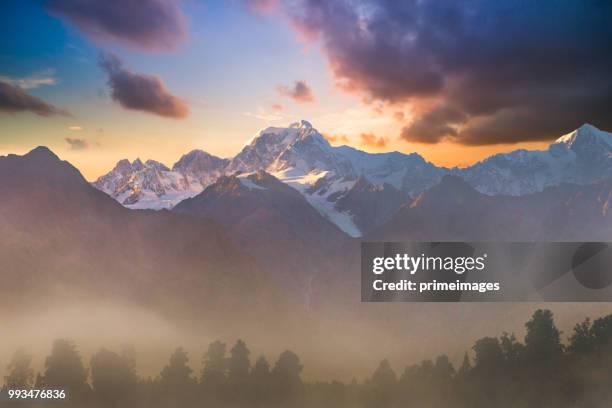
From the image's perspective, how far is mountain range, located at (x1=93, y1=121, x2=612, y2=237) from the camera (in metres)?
33.5

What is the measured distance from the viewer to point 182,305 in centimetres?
4072

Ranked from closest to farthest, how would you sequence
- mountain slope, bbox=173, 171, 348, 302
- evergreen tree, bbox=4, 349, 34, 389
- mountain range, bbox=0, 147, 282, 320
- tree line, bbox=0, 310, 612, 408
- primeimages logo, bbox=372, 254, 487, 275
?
evergreen tree, bbox=4, 349, 34, 389 → primeimages logo, bbox=372, 254, 487, 275 → tree line, bbox=0, 310, 612, 408 → mountain range, bbox=0, 147, 282, 320 → mountain slope, bbox=173, 171, 348, 302

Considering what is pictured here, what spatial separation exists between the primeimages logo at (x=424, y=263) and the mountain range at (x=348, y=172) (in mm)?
10073

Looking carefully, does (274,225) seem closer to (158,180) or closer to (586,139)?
(158,180)

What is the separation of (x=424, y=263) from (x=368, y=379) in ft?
27.7

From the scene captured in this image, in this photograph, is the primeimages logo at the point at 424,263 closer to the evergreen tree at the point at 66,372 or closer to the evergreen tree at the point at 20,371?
the evergreen tree at the point at 66,372

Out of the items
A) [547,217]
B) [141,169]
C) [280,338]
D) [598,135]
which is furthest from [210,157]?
[547,217]

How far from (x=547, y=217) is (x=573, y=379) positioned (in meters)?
19.0

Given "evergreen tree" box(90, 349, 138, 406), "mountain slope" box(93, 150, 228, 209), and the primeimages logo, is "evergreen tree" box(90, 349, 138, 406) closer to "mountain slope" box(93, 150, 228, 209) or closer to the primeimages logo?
"mountain slope" box(93, 150, 228, 209)

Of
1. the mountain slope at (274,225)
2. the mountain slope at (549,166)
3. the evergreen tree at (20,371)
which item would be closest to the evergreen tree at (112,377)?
the evergreen tree at (20,371)

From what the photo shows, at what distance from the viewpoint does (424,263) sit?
2416cm

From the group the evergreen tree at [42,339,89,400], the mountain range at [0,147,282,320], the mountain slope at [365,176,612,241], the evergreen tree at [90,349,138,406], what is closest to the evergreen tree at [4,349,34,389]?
the evergreen tree at [42,339,89,400]

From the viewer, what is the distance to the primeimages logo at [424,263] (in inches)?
949

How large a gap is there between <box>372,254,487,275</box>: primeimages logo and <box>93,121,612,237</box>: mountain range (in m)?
10.1
